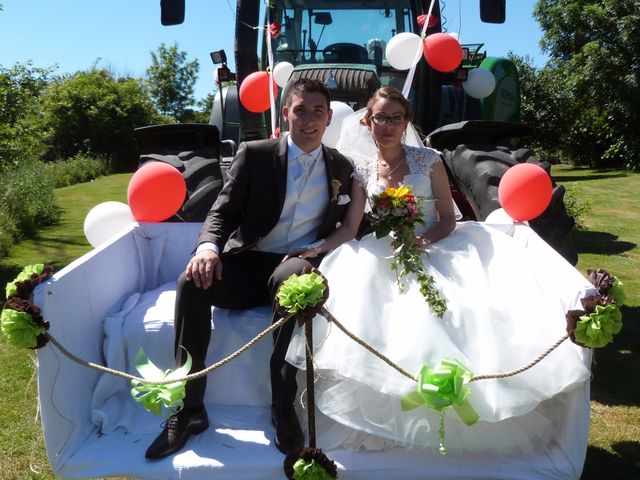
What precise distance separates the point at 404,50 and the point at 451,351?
2.88 metres

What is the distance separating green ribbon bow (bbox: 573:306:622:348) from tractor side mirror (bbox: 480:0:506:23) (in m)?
2.84

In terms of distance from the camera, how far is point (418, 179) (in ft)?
10.4

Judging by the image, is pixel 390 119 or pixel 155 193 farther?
pixel 155 193

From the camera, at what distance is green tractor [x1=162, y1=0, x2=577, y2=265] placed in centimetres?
400

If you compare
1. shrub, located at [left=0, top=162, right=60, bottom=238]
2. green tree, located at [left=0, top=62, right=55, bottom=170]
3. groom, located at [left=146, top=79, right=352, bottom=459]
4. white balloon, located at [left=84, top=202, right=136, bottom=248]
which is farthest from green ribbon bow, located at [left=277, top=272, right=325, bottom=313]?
shrub, located at [left=0, top=162, right=60, bottom=238]

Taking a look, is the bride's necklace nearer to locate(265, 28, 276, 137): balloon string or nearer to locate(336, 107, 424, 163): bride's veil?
locate(336, 107, 424, 163): bride's veil

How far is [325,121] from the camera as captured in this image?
2969mm

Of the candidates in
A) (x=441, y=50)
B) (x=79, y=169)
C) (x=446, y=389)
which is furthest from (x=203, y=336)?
(x=79, y=169)

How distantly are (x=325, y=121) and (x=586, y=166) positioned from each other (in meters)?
19.7

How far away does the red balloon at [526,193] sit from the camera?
325cm

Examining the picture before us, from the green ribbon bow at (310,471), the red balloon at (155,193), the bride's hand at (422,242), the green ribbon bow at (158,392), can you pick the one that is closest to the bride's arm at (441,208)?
the bride's hand at (422,242)

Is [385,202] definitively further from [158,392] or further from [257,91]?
[257,91]

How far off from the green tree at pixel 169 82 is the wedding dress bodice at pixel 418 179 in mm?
28053

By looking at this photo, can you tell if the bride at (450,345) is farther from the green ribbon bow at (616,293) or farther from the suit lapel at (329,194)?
the suit lapel at (329,194)
